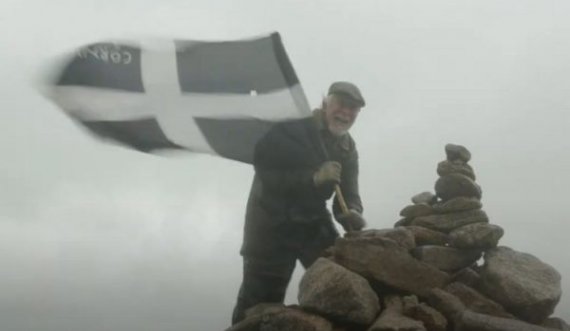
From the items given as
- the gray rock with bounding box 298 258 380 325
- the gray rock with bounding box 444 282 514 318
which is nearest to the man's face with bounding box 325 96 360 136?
the gray rock with bounding box 298 258 380 325

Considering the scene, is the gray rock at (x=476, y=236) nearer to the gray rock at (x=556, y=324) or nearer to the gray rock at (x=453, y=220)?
the gray rock at (x=453, y=220)

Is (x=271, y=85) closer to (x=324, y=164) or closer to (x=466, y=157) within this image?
(x=324, y=164)

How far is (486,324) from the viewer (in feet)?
30.2

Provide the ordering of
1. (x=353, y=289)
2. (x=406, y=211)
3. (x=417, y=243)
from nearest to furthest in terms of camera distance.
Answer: (x=353, y=289), (x=417, y=243), (x=406, y=211)

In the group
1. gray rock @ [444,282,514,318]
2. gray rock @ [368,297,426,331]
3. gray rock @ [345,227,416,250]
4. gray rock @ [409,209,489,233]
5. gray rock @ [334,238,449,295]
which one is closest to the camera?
Answer: gray rock @ [368,297,426,331]

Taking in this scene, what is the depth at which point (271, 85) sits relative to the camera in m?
11.8

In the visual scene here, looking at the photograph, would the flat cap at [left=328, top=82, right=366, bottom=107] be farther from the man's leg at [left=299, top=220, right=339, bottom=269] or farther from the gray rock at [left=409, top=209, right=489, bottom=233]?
the gray rock at [left=409, top=209, right=489, bottom=233]

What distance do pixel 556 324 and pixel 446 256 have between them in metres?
1.89

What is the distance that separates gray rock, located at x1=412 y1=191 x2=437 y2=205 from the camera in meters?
12.0

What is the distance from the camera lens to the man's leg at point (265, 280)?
11938mm

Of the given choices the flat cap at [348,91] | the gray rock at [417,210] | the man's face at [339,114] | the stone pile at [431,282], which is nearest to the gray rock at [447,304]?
the stone pile at [431,282]

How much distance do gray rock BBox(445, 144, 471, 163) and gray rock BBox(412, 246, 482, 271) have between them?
1698 millimetres

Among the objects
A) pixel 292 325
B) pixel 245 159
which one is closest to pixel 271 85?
pixel 245 159

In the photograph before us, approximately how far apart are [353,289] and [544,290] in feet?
9.56
